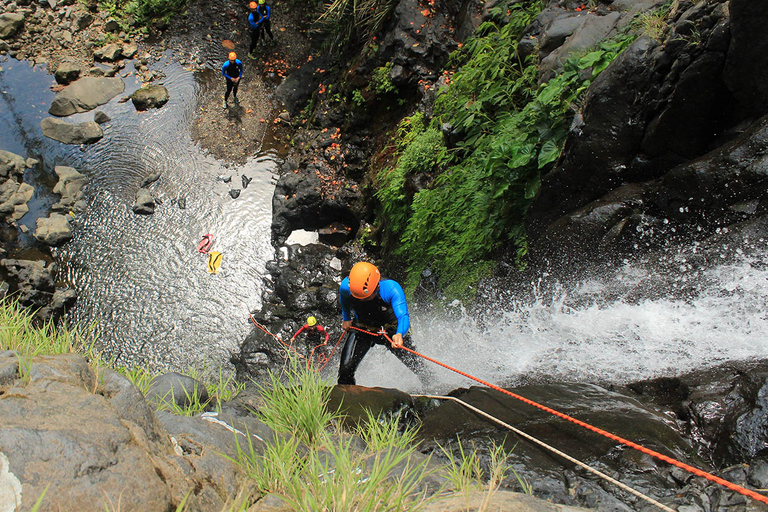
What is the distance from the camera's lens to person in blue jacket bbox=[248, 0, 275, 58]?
1093cm

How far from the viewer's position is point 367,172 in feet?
28.5

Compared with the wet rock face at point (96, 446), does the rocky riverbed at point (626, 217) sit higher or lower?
higher

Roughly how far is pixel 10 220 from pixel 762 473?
1157cm

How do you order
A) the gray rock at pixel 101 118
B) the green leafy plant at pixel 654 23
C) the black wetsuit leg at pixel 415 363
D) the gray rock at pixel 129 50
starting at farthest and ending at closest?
the gray rock at pixel 129 50 < the gray rock at pixel 101 118 < the black wetsuit leg at pixel 415 363 < the green leafy plant at pixel 654 23

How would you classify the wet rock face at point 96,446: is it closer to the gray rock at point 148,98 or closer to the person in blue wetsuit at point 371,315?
the person in blue wetsuit at point 371,315

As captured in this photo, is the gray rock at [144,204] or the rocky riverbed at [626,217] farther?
the gray rock at [144,204]

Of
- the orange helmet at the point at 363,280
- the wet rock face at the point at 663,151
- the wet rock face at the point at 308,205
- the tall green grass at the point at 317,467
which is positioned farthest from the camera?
the wet rock face at the point at 308,205

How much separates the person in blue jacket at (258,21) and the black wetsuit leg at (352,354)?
31.0ft

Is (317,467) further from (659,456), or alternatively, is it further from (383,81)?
(383,81)

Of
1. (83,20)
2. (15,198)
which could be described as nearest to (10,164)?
(15,198)

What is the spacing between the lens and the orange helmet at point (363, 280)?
4.69m

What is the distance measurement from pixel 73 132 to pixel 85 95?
1.30m

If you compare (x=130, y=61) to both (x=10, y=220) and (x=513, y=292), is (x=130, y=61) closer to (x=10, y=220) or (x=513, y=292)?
(x=10, y=220)

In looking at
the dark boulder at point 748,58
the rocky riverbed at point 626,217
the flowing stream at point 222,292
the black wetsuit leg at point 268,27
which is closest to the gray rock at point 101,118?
the flowing stream at point 222,292
